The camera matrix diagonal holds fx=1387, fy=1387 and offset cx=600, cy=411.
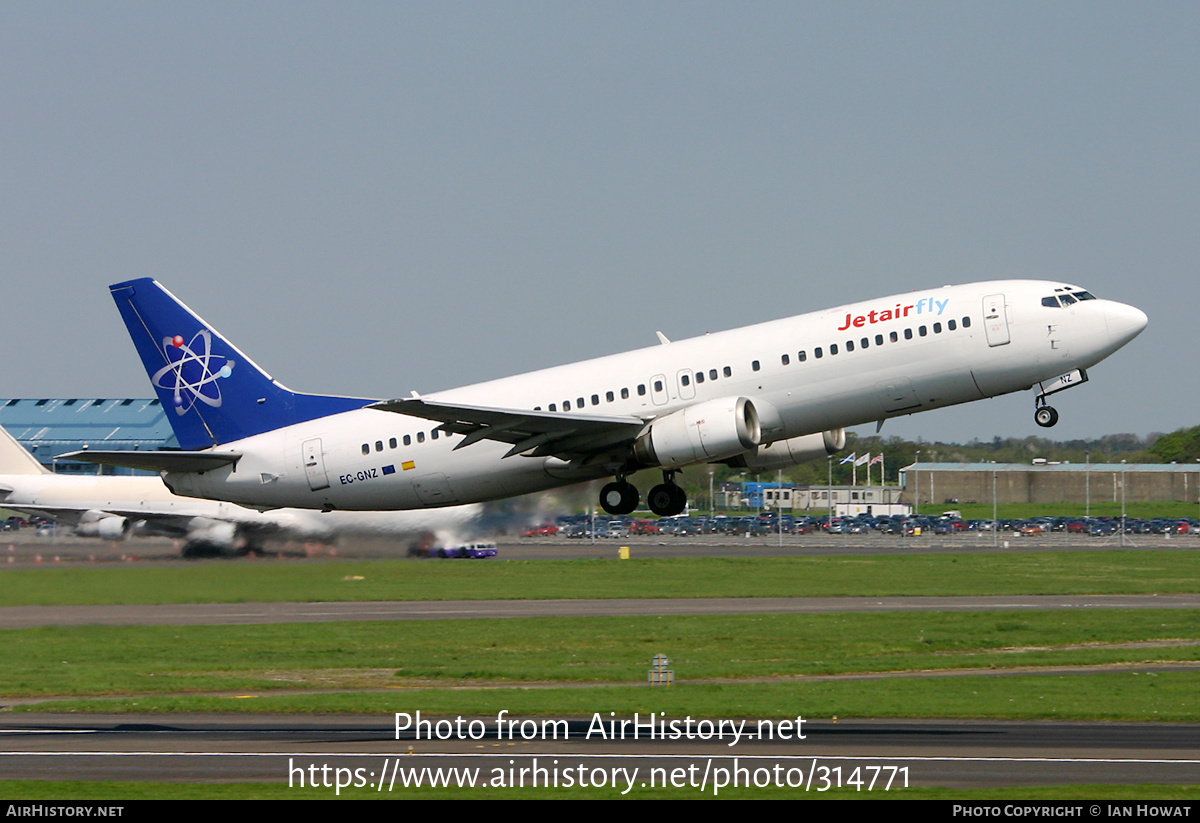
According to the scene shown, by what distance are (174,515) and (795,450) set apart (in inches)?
1197

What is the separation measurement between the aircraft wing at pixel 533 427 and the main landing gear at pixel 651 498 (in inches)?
83.2

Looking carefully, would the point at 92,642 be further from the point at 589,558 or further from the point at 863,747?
the point at 589,558

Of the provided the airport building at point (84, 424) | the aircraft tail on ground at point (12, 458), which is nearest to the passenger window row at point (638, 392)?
the aircraft tail on ground at point (12, 458)

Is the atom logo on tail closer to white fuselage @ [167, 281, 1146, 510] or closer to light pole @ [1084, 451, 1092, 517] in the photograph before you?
white fuselage @ [167, 281, 1146, 510]

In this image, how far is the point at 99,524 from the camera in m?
62.2

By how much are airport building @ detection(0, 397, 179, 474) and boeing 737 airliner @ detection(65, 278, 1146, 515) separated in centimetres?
7716

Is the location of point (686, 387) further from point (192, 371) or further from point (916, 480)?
point (916, 480)

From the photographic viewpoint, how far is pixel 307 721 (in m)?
32.1

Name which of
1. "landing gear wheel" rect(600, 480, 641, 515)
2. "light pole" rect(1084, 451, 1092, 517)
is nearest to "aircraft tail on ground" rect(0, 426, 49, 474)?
"landing gear wheel" rect(600, 480, 641, 515)

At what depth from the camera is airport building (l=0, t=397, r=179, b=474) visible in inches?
4670

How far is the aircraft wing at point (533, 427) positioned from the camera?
35.1 metres

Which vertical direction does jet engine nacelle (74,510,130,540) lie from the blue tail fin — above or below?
below

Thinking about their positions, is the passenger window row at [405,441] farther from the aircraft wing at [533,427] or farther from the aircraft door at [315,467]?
the aircraft wing at [533,427]

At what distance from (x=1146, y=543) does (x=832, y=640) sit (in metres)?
71.7
